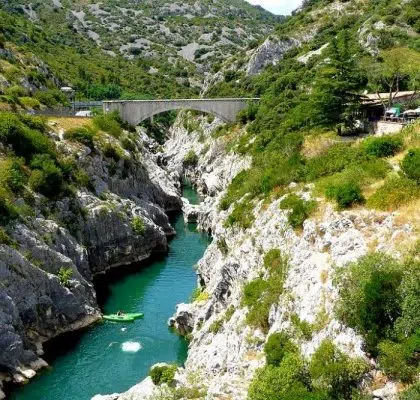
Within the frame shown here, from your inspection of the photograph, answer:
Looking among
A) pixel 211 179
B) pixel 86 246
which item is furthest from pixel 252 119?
pixel 86 246

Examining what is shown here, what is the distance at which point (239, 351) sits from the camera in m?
32.7

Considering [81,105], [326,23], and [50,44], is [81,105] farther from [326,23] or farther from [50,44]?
[50,44]

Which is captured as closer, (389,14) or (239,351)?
(239,351)

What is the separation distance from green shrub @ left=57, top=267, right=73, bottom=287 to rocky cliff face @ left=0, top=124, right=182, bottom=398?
9cm

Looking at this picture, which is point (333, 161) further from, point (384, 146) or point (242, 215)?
point (242, 215)

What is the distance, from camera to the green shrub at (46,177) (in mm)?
53562

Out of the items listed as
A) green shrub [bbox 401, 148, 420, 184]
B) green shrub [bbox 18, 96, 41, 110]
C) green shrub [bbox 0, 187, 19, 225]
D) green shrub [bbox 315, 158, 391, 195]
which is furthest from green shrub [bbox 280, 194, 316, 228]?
green shrub [bbox 18, 96, 41, 110]

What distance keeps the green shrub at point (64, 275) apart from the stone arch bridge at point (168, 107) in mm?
49524

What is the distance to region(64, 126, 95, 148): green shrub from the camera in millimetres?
65188

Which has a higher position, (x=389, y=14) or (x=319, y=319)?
(x=389, y=14)

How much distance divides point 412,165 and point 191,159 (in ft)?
291

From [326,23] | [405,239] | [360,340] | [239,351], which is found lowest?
[239,351]

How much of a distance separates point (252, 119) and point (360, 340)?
74.9 m

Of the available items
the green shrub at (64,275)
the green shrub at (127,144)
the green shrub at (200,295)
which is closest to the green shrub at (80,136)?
the green shrub at (127,144)
